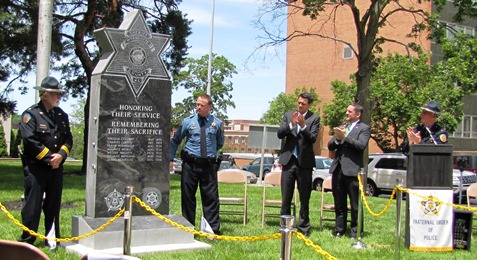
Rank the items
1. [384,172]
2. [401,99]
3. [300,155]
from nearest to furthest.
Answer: [300,155] < [384,172] < [401,99]

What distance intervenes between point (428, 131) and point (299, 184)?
1975 millimetres

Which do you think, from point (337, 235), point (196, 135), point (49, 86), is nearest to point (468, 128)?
point (337, 235)

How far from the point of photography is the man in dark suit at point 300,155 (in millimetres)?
8344

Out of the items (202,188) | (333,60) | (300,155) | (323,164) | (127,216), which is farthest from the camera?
(333,60)

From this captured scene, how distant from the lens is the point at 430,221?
24.8 feet

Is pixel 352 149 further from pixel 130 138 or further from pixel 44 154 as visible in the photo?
pixel 44 154

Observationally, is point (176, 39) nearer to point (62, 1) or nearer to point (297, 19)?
point (62, 1)

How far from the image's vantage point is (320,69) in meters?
56.3

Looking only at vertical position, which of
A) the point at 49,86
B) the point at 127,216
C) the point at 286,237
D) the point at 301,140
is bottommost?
the point at 127,216

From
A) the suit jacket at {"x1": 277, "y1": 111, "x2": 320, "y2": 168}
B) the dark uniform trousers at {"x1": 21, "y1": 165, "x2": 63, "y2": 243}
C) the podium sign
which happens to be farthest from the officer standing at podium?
the dark uniform trousers at {"x1": 21, "y1": 165, "x2": 63, "y2": 243}

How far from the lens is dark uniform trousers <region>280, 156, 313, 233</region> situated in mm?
8383

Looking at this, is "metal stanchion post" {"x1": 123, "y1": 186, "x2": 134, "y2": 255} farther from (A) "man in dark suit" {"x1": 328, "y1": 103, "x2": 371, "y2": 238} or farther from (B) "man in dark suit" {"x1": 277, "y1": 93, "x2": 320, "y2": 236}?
(A) "man in dark suit" {"x1": 328, "y1": 103, "x2": 371, "y2": 238}

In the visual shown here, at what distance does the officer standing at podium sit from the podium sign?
0.20 m

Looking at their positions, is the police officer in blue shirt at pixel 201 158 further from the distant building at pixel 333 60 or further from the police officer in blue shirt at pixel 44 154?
the distant building at pixel 333 60
